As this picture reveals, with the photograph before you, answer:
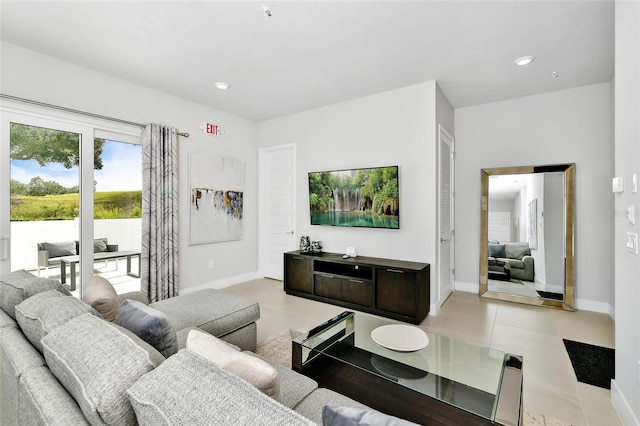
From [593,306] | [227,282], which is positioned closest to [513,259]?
[593,306]

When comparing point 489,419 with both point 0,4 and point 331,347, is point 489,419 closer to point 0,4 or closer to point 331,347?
point 331,347

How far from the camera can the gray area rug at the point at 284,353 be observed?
1.81m

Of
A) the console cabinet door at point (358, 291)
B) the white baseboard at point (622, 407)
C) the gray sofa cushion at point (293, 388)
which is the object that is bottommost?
the white baseboard at point (622, 407)

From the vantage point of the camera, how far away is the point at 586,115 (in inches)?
144

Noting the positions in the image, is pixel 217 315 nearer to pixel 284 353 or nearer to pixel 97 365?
pixel 284 353

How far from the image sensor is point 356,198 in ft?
13.4

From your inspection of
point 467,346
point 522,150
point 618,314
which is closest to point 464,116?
point 522,150

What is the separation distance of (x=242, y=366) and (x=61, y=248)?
318 centimetres

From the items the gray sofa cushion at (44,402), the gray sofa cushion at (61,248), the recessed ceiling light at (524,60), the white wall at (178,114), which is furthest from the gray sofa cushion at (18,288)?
the recessed ceiling light at (524,60)

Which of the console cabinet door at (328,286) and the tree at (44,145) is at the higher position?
the tree at (44,145)

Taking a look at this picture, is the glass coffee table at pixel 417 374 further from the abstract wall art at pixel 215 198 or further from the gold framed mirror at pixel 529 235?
the abstract wall art at pixel 215 198

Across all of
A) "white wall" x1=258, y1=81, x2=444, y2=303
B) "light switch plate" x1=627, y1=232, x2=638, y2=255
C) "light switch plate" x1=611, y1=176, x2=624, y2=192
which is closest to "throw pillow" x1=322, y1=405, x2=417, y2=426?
"light switch plate" x1=627, y1=232, x2=638, y2=255

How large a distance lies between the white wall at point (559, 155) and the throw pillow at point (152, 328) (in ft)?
13.8

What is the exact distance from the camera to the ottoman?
2.16 m
